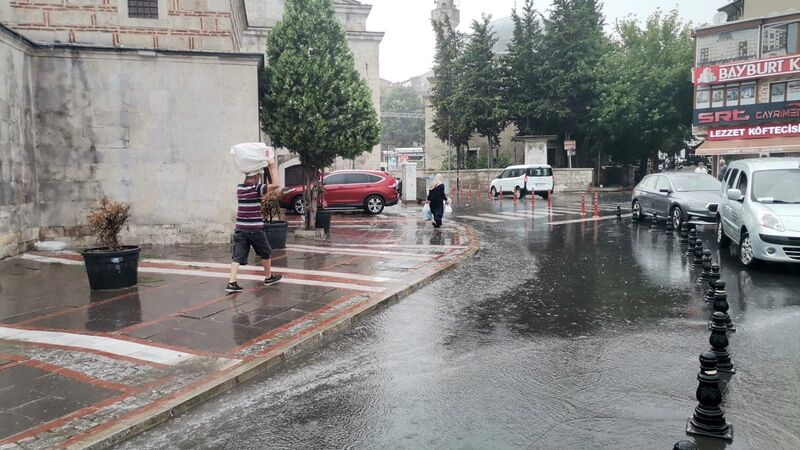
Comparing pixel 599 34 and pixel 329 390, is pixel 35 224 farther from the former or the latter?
pixel 599 34

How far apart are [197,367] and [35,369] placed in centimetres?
144

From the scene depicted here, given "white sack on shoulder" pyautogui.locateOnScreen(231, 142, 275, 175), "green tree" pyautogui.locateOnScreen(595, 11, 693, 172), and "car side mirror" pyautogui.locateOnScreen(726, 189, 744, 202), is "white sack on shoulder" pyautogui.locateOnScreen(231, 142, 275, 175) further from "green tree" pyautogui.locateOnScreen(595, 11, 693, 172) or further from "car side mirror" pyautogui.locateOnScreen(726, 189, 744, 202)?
"green tree" pyautogui.locateOnScreen(595, 11, 693, 172)

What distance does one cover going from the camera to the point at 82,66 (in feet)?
39.3

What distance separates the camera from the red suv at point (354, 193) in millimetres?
21594

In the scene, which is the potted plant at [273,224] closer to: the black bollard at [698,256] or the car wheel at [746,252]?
the black bollard at [698,256]

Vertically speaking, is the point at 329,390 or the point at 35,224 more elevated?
the point at 35,224

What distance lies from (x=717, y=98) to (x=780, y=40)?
422cm

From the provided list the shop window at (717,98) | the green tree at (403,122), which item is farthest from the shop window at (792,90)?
the green tree at (403,122)

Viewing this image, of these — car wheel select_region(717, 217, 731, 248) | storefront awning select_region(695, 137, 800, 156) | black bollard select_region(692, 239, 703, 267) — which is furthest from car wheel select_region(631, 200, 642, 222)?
storefront awning select_region(695, 137, 800, 156)

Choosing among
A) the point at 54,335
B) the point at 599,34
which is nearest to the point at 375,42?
the point at 599,34

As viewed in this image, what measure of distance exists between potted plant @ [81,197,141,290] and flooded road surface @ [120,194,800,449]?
12.6 feet

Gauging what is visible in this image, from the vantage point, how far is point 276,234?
12445 mm

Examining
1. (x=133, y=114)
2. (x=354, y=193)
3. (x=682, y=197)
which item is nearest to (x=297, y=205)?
(x=354, y=193)

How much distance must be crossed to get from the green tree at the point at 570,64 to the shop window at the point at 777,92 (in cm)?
970
